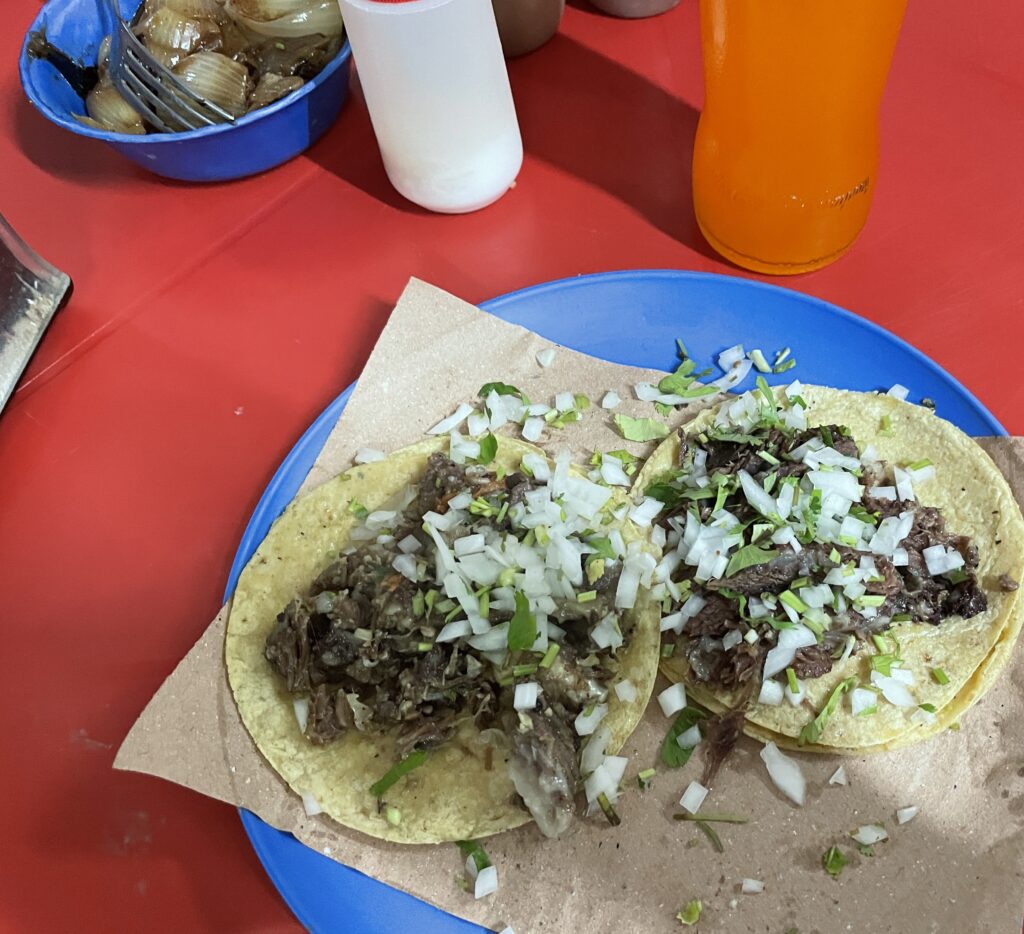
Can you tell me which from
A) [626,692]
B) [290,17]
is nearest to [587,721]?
[626,692]

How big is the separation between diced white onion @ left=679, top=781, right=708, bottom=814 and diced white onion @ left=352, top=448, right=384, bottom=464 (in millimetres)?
935

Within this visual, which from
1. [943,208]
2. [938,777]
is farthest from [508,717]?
[943,208]

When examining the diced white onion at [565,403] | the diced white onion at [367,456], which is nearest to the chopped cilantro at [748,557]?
the diced white onion at [565,403]

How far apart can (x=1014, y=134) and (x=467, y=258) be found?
5.02 ft

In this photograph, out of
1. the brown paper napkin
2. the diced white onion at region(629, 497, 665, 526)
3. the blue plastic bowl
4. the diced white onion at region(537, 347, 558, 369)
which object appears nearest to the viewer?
the brown paper napkin

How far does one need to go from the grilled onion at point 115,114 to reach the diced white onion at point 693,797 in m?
2.19

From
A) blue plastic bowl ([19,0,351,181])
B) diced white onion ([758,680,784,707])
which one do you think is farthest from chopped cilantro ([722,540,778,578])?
blue plastic bowl ([19,0,351,181])

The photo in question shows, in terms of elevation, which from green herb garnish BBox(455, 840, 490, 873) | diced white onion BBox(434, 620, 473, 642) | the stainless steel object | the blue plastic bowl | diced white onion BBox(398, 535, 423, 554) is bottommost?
green herb garnish BBox(455, 840, 490, 873)

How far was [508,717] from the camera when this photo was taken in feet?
5.17

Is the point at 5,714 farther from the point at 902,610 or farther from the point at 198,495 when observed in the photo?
A: the point at 902,610

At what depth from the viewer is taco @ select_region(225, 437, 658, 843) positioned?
5.06 feet

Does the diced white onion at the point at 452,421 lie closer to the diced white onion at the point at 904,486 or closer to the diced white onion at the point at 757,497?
the diced white onion at the point at 757,497

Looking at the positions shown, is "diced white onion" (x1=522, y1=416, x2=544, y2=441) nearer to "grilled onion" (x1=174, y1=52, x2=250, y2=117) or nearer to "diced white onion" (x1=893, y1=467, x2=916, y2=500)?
"diced white onion" (x1=893, y1=467, x2=916, y2=500)

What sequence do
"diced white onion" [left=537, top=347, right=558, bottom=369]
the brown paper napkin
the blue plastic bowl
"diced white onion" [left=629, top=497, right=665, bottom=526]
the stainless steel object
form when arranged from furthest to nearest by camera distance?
the blue plastic bowl
the stainless steel object
"diced white onion" [left=537, top=347, right=558, bottom=369]
"diced white onion" [left=629, top=497, right=665, bottom=526]
the brown paper napkin
